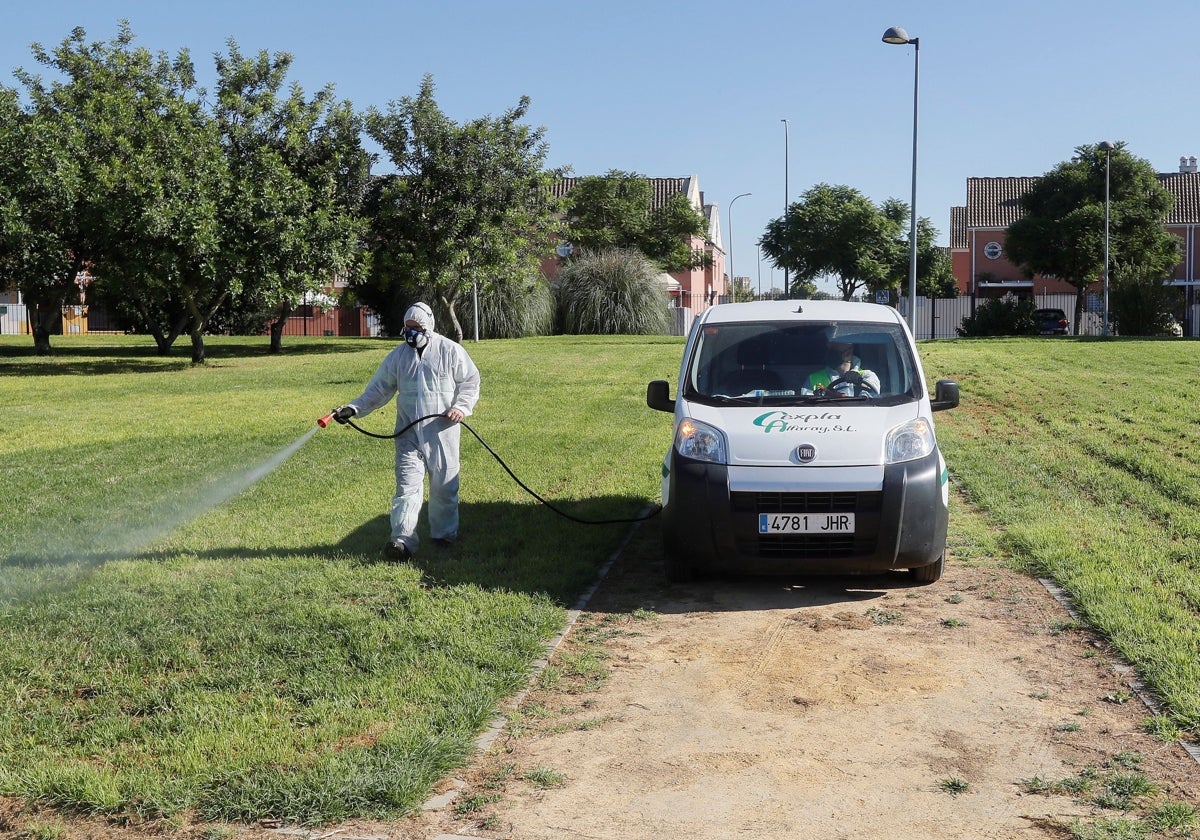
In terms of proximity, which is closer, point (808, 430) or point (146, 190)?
point (808, 430)

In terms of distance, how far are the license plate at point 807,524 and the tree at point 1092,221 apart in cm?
4797

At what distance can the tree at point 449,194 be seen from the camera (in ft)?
117

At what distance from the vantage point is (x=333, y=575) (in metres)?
7.73

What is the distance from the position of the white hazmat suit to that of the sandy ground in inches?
64.8

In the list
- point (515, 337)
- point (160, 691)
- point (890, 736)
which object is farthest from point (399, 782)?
point (515, 337)

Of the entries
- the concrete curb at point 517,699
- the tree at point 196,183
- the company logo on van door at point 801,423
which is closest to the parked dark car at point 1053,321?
the tree at point 196,183

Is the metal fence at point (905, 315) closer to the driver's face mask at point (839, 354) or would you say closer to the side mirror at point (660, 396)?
the side mirror at point (660, 396)

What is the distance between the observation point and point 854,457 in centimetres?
724

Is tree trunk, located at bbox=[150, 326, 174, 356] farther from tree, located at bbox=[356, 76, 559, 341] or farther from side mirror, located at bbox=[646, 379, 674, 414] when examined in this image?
side mirror, located at bbox=[646, 379, 674, 414]

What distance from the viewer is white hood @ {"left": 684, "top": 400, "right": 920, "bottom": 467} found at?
7.25 meters

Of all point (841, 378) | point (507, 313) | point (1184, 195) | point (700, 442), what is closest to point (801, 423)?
point (700, 442)

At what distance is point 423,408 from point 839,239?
51.7 meters

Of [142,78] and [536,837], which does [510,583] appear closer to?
[536,837]

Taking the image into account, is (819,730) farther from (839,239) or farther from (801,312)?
(839,239)
